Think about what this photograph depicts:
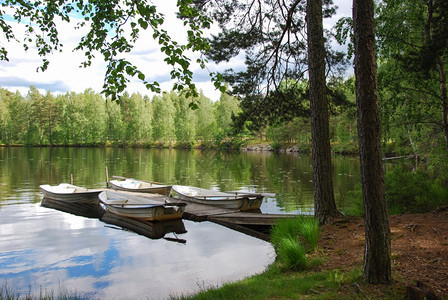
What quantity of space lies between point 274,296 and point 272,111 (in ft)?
22.1

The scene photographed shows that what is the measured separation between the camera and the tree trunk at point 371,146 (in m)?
4.26

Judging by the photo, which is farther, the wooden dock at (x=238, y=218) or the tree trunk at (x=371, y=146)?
the wooden dock at (x=238, y=218)

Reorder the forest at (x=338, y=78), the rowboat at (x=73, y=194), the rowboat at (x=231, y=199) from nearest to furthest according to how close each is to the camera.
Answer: the forest at (x=338, y=78)
the rowboat at (x=231, y=199)
the rowboat at (x=73, y=194)

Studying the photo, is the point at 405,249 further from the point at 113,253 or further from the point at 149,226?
the point at 149,226

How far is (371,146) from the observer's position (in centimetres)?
428

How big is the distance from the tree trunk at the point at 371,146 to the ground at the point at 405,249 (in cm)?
35

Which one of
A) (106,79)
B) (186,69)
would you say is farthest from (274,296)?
(106,79)

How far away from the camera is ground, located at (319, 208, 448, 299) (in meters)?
4.28

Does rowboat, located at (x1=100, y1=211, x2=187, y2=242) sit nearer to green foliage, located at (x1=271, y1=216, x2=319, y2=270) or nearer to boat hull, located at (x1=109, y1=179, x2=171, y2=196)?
boat hull, located at (x1=109, y1=179, x2=171, y2=196)

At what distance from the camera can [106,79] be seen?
148 inches

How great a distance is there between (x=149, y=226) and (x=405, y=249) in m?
9.90

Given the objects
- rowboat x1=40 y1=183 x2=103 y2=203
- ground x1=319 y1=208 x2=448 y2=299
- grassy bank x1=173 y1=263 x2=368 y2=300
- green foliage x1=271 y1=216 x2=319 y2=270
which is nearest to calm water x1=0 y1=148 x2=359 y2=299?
rowboat x1=40 y1=183 x2=103 y2=203

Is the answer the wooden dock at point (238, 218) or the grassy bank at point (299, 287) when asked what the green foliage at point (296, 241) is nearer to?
the grassy bank at point (299, 287)

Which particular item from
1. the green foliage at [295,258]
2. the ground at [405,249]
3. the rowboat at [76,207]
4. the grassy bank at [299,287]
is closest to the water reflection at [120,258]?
the grassy bank at [299,287]
